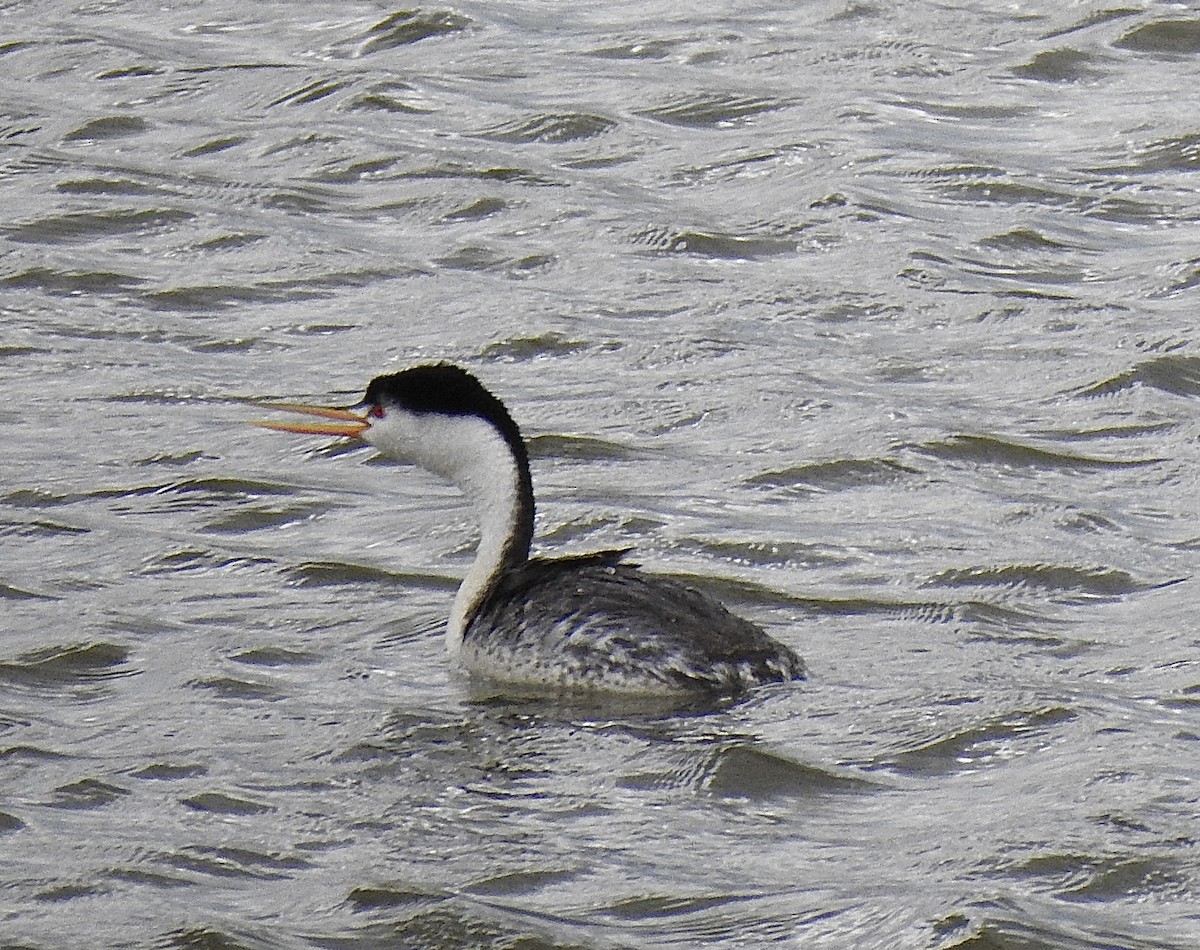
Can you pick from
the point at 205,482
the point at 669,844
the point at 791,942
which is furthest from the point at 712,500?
the point at 791,942

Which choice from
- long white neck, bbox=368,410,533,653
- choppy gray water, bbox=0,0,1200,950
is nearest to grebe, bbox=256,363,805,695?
long white neck, bbox=368,410,533,653

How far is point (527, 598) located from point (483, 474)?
19.3 inches

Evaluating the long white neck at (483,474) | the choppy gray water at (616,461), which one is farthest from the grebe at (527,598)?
the choppy gray water at (616,461)

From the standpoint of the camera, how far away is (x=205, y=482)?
9.36 m

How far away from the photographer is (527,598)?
7.72m

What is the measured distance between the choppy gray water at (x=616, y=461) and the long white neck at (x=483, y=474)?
1.05ft

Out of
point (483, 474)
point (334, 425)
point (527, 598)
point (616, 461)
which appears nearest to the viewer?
point (527, 598)

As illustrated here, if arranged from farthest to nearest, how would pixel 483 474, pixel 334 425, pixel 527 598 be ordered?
pixel 334 425 < pixel 483 474 < pixel 527 598

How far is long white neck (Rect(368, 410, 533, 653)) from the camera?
796cm

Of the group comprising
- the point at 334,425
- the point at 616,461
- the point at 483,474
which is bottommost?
the point at 616,461

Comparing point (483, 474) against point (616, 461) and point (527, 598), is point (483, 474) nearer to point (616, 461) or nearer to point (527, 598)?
point (527, 598)

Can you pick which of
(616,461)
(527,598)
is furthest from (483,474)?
(616,461)

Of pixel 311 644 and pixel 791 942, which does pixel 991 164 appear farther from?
pixel 791 942

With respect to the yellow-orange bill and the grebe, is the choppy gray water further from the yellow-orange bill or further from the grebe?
the yellow-orange bill
